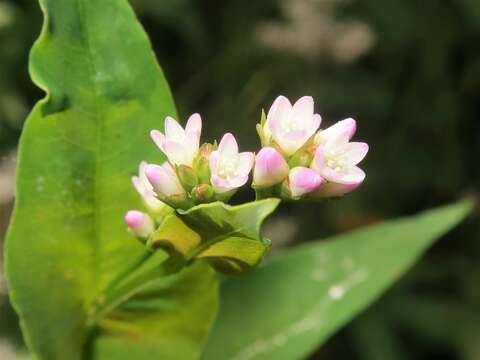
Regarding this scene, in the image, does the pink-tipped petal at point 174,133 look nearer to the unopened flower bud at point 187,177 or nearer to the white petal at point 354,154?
the unopened flower bud at point 187,177

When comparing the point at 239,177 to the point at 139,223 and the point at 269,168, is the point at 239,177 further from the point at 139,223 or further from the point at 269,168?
the point at 139,223

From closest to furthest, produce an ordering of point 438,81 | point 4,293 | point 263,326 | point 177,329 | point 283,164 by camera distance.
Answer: point 283,164, point 177,329, point 263,326, point 4,293, point 438,81

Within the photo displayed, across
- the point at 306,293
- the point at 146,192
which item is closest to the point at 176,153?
the point at 146,192

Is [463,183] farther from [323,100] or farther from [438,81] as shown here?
[323,100]

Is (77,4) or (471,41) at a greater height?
(77,4)

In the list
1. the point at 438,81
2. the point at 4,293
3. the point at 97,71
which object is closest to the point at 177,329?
the point at 97,71

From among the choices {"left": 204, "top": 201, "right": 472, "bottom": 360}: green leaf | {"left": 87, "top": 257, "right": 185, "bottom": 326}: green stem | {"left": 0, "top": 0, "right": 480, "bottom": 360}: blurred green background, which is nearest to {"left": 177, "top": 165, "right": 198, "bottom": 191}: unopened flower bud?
{"left": 87, "top": 257, "right": 185, "bottom": 326}: green stem

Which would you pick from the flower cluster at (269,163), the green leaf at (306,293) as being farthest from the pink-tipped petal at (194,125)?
the green leaf at (306,293)
